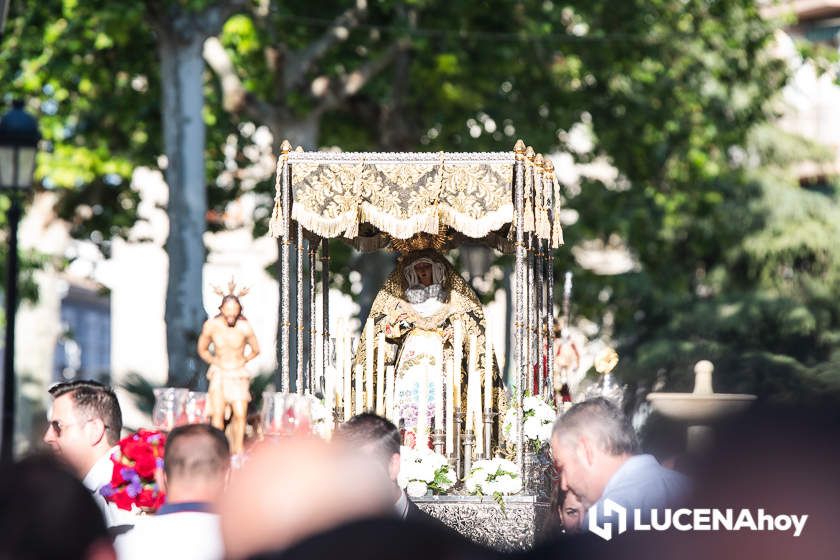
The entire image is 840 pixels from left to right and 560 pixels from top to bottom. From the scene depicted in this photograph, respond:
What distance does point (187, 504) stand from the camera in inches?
212

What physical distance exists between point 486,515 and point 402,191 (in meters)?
2.78

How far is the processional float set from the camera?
13609 mm

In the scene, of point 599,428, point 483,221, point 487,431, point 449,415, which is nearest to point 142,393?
point 449,415

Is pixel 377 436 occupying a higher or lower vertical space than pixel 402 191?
lower

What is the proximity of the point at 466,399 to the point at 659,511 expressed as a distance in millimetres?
11380

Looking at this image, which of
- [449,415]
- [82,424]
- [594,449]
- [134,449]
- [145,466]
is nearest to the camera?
[594,449]

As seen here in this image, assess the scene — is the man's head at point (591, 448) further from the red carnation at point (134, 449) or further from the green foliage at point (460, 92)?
the green foliage at point (460, 92)

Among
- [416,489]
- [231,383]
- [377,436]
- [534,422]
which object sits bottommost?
[416,489]

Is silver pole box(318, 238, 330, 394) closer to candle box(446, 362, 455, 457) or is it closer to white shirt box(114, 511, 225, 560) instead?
candle box(446, 362, 455, 457)

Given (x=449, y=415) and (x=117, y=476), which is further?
(x=449, y=415)

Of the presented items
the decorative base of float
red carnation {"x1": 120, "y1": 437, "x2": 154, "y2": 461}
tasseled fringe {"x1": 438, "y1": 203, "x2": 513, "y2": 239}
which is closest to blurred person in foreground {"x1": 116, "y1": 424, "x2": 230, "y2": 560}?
red carnation {"x1": 120, "y1": 437, "x2": 154, "y2": 461}

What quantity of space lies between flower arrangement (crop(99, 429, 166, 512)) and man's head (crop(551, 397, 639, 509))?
264 cm

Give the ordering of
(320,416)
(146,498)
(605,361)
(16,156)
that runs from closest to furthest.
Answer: (146,498), (320,416), (605,361), (16,156)

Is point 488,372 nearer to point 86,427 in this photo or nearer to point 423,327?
point 423,327
